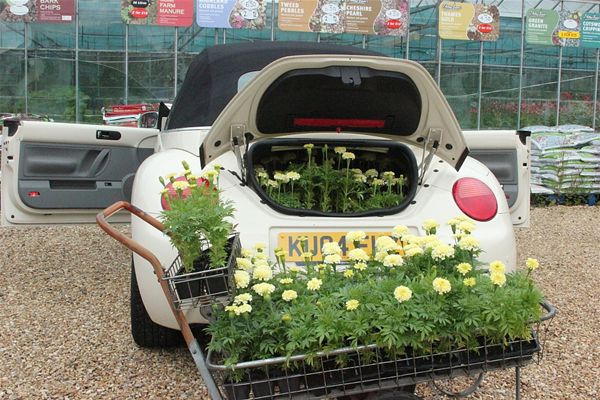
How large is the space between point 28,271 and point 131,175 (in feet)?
5.27

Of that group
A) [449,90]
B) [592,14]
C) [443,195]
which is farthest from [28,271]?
[592,14]

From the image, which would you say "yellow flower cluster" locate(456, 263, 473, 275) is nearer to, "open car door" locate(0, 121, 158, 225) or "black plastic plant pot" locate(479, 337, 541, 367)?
"black plastic plant pot" locate(479, 337, 541, 367)

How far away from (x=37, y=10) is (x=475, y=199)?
17565mm

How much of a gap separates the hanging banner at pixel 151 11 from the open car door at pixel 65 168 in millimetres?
13992

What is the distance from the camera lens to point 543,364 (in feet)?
10.8

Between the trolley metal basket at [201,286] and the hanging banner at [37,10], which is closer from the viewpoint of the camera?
the trolley metal basket at [201,286]

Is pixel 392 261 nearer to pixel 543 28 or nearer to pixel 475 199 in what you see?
pixel 475 199

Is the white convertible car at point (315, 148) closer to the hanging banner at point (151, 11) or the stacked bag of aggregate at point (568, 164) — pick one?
the stacked bag of aggregate at point (568, 164)

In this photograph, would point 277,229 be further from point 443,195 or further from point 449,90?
point 449,90

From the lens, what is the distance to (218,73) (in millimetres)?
3730

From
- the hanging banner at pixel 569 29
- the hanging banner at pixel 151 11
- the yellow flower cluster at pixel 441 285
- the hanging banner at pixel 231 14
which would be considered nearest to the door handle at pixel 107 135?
the yellow flower cluster at pixel 441 285

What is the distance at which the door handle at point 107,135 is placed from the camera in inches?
176

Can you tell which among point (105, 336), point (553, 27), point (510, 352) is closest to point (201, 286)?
point (510, 352)

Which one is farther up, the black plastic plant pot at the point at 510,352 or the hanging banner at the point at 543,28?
the hanging banner at the point at 543,28
